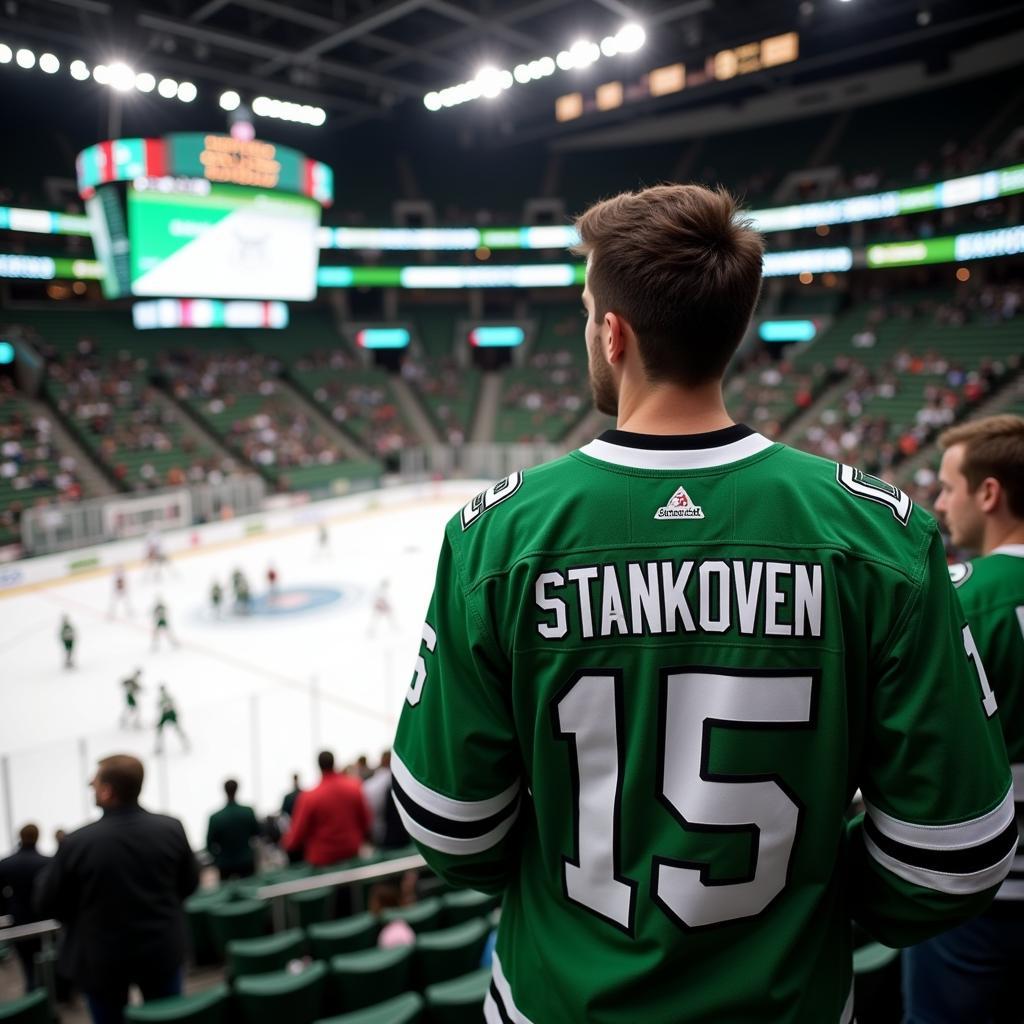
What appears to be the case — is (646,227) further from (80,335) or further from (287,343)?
(287,343)

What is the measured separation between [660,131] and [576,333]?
38.7 ft

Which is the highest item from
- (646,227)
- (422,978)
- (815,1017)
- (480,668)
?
(646,227)

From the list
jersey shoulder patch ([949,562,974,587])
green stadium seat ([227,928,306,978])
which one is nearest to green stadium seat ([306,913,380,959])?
green stadium seat ([227,928,306,978])

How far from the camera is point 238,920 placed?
5422 mm

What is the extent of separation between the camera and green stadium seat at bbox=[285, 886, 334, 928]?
591cm

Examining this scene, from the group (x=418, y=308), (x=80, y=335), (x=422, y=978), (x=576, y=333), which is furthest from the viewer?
(x=418, y=308)

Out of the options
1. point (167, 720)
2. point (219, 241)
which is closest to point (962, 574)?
point (167, 720)

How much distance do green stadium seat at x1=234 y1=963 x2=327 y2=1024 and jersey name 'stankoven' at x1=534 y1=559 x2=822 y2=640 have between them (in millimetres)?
3324

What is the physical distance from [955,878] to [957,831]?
0.27ft

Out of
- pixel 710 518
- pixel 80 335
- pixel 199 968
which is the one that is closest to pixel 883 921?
pixel 710 518

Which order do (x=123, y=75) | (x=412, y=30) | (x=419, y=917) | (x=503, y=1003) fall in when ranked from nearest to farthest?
1. (x=503, y=1003)
2. (x=419, y=917)
3. (x=123, y=75)
4. (x=412, y=30)

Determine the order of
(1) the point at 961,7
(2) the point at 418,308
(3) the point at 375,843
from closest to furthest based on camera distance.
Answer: (3) the point at 375,843 → (1) the point at 961,7 → (2) the point at 418,308

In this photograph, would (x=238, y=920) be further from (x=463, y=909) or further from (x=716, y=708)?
(x=716, y=708)

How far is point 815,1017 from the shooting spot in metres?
1.30
